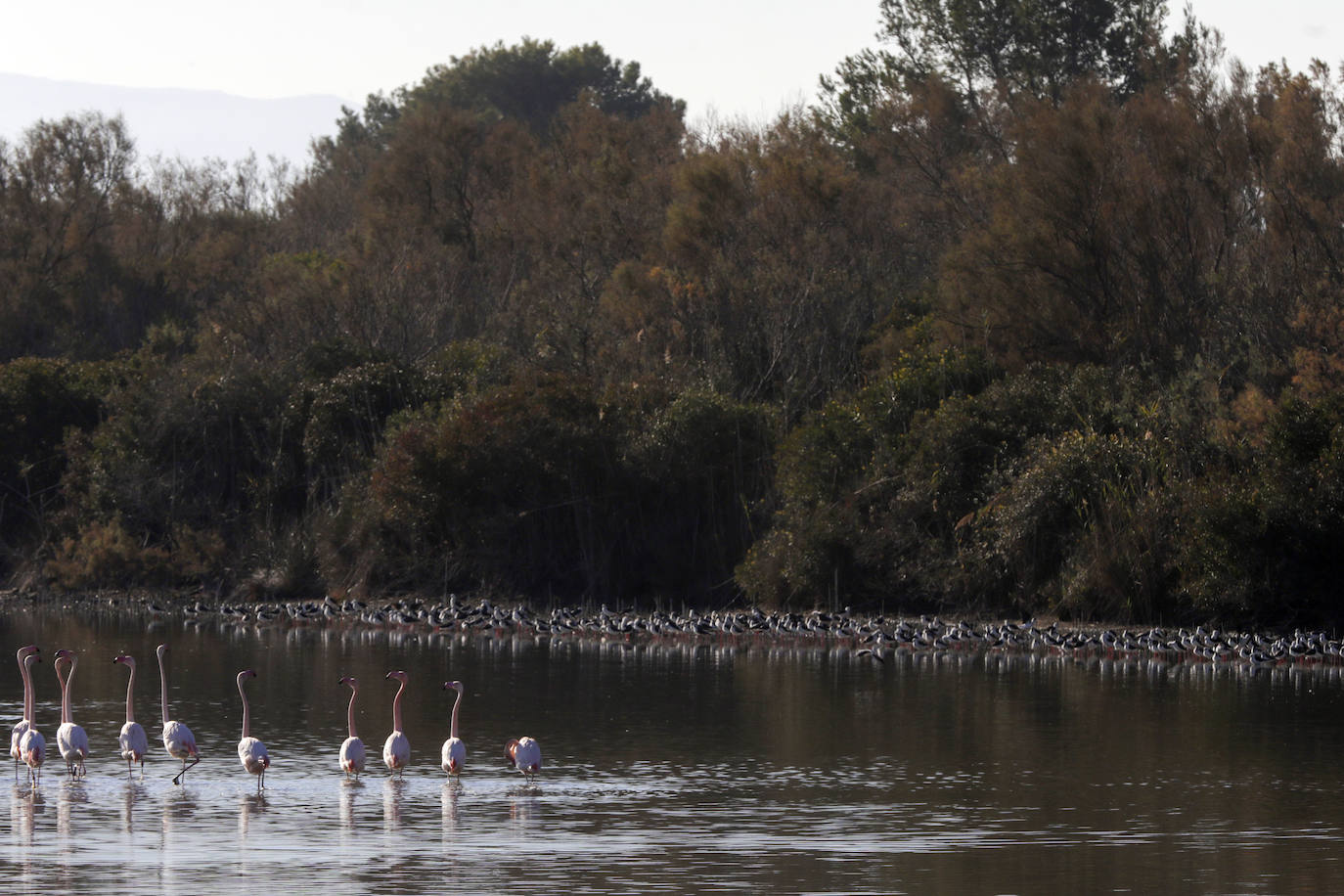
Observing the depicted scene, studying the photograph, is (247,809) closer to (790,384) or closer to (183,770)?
(183,770)

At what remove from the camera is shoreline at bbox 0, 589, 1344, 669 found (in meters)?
28.4

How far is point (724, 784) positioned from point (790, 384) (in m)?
21.9

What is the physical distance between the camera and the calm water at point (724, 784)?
1371cm

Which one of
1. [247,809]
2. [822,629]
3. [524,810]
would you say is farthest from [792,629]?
[247,809]

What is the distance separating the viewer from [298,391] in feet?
138

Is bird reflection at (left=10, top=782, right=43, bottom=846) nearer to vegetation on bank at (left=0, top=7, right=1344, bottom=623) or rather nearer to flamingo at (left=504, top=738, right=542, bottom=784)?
flamingo at (left=504, top=738, right=542, bottom=784)

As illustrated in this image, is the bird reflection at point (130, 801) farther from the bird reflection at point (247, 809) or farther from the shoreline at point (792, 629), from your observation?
the shoreline at point (792, 629)

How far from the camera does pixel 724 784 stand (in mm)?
17906

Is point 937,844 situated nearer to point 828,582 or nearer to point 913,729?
point 913,729

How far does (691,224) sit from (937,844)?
3145 cm

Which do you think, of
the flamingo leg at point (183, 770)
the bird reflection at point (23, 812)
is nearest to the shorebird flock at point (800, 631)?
the flamingo leg at point (183, 770)

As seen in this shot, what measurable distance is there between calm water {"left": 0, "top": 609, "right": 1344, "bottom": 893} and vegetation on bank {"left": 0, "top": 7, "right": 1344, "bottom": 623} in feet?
16.5

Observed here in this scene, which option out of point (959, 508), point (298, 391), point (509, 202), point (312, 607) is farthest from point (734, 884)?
point (509, 202)

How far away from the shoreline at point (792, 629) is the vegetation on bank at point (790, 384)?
1091mm
